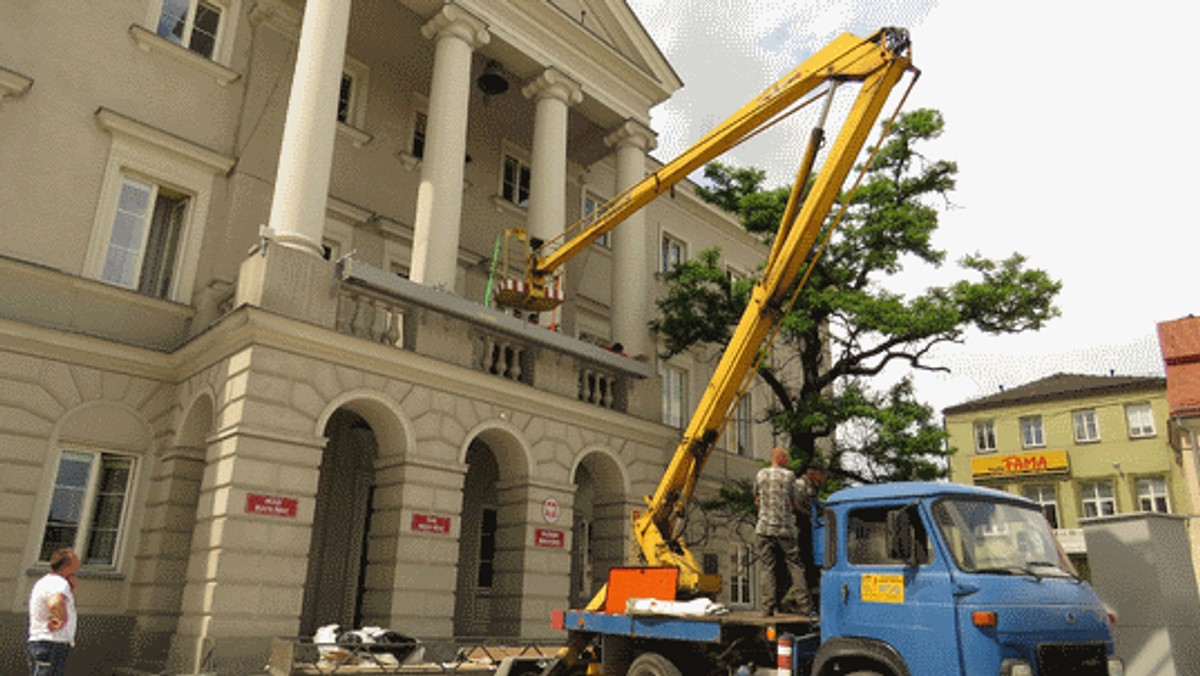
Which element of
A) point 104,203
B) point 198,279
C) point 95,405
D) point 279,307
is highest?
point 104,203

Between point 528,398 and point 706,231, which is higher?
point 706,231

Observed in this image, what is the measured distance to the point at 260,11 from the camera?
17875 mm

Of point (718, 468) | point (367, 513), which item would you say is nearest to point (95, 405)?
point (367, 513)

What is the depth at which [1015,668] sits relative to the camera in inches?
269

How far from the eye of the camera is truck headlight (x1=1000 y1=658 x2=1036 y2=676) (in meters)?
6.81

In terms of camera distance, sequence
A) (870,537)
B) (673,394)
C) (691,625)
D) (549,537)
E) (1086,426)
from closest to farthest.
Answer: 1. (870,537)
2. (691,625)
3. (549,537)
4. (673,394)
5. (1086,426)

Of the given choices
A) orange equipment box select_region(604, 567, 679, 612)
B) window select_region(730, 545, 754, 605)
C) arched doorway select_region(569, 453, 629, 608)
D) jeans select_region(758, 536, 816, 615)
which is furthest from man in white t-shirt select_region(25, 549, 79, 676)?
window select_region(730, 545, 754, 605)

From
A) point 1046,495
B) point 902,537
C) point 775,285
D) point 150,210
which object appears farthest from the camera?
point 1046,495

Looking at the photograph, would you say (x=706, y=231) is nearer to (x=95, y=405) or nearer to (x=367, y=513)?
(x=367, y=513)

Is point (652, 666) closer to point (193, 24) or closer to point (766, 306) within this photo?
point (766, 306)

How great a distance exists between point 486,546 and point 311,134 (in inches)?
410

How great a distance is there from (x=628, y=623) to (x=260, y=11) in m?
15.2

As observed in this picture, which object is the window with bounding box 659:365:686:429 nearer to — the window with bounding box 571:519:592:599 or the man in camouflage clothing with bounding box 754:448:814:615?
the window with bounding box 571:519:592:599

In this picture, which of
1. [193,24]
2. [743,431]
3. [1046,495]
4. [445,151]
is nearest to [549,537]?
[445,151]
